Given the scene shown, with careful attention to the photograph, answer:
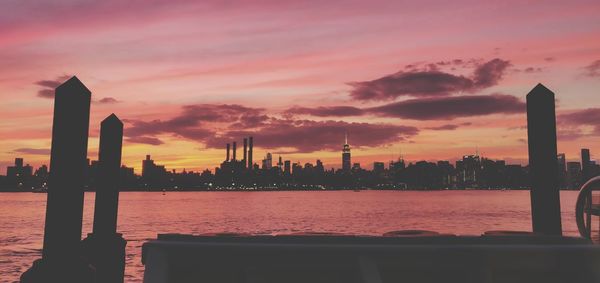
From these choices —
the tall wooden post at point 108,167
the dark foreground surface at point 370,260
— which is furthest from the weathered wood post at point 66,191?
the tall wooden post at point 108,167

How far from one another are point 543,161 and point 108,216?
691 centimetres

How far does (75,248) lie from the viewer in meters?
5.43

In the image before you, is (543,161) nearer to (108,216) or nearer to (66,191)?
(66,191)

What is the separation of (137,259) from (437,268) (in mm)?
32569

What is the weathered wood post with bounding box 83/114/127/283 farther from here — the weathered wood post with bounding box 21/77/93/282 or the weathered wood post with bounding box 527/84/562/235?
the weathered wood post with bounding box 527/84/562/235

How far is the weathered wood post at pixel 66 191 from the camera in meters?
5.24

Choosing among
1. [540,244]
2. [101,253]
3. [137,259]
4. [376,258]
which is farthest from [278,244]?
[137,259]

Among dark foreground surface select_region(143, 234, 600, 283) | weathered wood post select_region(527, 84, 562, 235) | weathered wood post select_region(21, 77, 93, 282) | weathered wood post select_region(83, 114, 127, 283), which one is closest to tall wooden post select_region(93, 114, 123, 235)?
weathered wood post select_region(83, 114, 127, 283)

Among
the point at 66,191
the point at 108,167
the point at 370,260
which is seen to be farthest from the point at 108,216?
the point at 370,260

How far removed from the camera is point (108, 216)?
8555 millimetres

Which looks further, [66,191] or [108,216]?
[108,216]

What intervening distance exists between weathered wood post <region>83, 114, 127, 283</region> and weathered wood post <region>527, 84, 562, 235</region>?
6.49 m

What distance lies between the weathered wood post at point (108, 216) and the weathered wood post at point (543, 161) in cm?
649

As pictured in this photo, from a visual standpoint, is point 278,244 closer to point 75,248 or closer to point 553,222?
point 75,248
